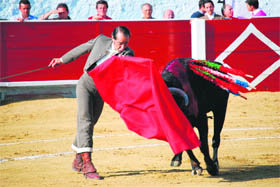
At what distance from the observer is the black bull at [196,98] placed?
456 centimetres

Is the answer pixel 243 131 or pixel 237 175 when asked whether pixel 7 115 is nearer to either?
pixel 243 131

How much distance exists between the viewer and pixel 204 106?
190 inches

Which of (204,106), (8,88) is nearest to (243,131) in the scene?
(204,106)

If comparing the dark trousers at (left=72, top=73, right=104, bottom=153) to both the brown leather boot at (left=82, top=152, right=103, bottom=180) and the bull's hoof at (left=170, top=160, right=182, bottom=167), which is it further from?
the bull's hoof at (left=170, top=160, right=182, bottom=167)

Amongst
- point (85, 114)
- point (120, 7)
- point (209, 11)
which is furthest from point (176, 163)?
point (120, 7)

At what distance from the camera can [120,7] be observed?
14.9m

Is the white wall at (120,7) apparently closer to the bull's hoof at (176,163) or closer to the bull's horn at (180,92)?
the bull's hoof at (176,163)

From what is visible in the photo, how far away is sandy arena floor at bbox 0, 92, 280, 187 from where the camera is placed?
14.8 ft

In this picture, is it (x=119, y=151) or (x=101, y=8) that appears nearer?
(x=119, y=151)

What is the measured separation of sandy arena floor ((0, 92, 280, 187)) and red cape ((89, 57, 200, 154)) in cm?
37

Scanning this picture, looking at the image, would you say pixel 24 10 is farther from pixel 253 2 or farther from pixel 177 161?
pixel 177 161

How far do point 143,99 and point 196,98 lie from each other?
55cm

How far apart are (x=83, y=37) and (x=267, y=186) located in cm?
595

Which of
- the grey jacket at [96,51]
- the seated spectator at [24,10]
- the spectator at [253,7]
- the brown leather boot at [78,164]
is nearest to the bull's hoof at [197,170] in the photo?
the brown leather boot at [78,164]
